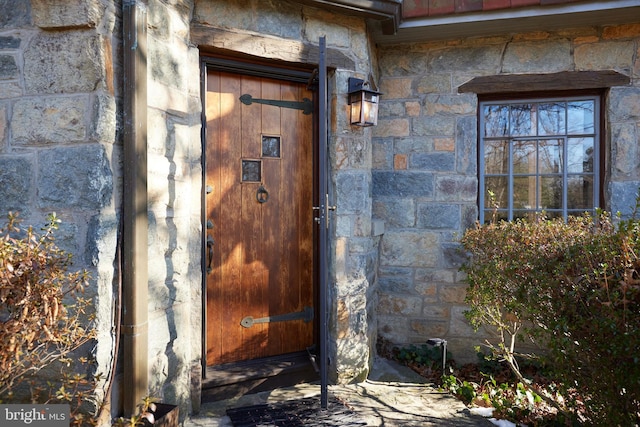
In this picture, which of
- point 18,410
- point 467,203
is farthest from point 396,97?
point 18,410

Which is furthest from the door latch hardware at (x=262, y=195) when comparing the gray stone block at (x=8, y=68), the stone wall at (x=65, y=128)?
the gray stone block at (x=8, y=68)

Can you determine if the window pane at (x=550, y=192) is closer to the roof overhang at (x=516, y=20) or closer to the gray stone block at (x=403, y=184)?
the gray stone block at (x=403, y=184)

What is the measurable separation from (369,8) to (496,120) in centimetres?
164

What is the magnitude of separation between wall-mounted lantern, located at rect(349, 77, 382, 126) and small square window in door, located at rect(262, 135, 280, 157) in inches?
23.4

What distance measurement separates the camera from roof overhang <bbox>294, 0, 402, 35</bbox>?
3051 mm

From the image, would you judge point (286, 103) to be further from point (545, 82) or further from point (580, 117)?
point (580, 117)

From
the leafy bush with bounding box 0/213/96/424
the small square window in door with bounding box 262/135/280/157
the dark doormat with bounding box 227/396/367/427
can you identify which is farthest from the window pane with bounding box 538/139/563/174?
the leafy bush with bounding box 0/213/96/424

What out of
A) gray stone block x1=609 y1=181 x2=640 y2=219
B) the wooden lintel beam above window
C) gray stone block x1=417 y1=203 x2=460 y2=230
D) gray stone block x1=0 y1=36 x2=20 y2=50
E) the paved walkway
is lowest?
the paved walkway

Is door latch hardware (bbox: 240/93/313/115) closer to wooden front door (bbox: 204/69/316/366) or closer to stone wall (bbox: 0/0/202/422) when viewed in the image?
wooden front door (bbox: 204/69/316/366)

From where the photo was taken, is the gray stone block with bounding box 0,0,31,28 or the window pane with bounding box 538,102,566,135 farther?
the window pane with bounding box 538,102,566,135

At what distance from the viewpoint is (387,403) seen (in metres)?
3.09

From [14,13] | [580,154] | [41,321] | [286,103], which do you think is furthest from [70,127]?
[580,154]

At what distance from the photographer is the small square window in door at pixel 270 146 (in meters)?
3.21

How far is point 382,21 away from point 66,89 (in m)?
2.33
